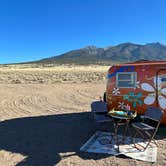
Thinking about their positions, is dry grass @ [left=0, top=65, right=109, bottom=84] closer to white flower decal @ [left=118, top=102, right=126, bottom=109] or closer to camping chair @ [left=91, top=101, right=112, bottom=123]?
camping chair @ [left=91, top=101, right=112, bottom=123]

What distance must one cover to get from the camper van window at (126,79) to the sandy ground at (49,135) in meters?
1.94

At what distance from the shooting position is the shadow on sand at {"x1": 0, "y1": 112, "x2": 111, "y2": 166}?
6246mm

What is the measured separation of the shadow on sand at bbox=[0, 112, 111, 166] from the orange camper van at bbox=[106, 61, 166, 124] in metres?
1.55

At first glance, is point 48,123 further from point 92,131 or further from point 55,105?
point 55,105

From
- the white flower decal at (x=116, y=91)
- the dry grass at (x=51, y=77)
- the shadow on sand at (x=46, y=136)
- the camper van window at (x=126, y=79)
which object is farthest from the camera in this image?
the dry grass at (x=51, y=77)

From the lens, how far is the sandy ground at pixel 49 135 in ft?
19.4

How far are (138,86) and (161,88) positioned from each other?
76 cm

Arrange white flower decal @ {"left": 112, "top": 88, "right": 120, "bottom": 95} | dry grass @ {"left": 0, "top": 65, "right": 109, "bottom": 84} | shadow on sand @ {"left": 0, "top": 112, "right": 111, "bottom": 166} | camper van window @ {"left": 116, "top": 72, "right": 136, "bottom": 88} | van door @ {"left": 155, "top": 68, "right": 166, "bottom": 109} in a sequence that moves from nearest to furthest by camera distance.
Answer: shadow on sand @ {"left": 0, "top": 112, "right": 111, "bottom": 166} → van door @ {"left": 155, "top": 68, "right": 166, "bottom": 109} → camper van window @ {"left": 116, "top": 72, "right": 136, "bottom": 88} → white flower decal @ {"left": 112, "top": 88, "right": 120, "bottom": 95} → dry grass @ {"left": 0, "top": 65, "right": 109, "bottom": 84}

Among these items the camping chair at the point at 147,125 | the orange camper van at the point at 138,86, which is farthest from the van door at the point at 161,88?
the camping chair at the point at 147,125

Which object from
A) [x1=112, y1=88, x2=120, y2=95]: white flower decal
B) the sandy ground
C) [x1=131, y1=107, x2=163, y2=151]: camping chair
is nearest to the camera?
the sandy ground

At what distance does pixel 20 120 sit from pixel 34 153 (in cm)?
377

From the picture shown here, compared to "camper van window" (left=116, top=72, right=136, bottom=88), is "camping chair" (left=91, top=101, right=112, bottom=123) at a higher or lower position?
lower

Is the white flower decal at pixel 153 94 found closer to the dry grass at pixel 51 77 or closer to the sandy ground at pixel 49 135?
the sandy ground at pixel 49 135

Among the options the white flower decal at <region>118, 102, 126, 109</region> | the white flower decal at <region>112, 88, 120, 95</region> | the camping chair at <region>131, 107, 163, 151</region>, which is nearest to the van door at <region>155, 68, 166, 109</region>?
the camping chair at <region>131, 107, 163, 151</region>
